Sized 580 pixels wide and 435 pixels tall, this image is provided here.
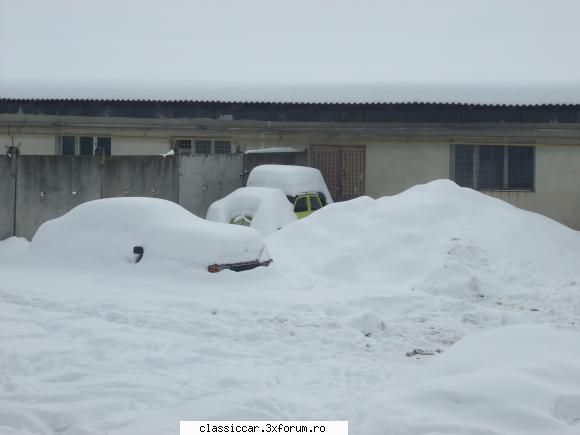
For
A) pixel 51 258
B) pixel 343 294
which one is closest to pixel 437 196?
pixel 343 294

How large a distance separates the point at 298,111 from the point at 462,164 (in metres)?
4.66

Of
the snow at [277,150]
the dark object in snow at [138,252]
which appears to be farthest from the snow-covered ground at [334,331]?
the snow at [277,150]

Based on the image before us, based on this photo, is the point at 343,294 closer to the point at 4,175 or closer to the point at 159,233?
the point at 159,233

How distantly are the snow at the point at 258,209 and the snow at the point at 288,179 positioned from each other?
820 millimetres

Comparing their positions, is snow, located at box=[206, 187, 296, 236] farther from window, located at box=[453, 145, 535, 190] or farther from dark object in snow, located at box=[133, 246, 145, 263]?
window, located at box=[453, 145, 535, 190]

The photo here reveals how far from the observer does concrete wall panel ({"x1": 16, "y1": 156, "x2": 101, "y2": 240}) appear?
67.3 feet

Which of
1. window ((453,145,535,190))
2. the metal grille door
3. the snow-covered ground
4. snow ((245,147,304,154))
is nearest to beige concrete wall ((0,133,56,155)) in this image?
snow ((245,147,304,154))

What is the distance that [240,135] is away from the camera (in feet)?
89.6

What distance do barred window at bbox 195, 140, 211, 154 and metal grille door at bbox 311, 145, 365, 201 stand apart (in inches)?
123

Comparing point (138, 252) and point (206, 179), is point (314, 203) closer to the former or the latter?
point (206, 179)

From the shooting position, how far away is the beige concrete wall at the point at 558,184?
25047 millimetres

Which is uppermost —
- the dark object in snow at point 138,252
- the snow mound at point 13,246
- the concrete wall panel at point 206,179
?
the concrete wall panel at point 206,179

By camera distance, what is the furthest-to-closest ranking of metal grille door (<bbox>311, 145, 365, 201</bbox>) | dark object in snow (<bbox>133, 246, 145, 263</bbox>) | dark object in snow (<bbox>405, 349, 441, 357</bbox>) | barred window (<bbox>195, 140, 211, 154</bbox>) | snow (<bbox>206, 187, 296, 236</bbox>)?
barred window (<bbox>195, 140, 211, 154</bbox>), metal grille door (<bbox>311, 145, 365, 201</bbox>), snow (<bbox>206, 187, 296, 236</bbox>), dark object in snow (<bbox>133, 246, 145, 263</bbox>), dark object in snow (<bbox>405, 349, 441, 357</bbox>)

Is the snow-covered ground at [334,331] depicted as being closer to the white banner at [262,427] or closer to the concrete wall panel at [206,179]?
the white banner at [262,427]
